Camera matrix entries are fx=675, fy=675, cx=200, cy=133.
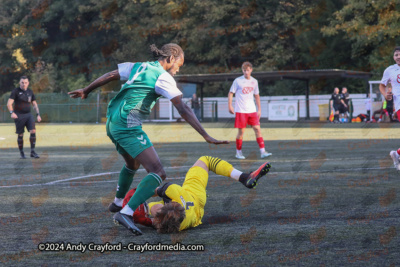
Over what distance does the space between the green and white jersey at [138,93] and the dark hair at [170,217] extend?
894 millimetres

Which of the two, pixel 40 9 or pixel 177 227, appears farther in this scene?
pixel 40 9

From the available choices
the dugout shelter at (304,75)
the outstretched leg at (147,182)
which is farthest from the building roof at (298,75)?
the outstretched leg at (147,182)

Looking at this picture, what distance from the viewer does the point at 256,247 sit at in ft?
17.9

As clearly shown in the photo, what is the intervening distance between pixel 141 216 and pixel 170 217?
1.55 ft

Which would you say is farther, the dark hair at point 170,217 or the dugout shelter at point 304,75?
Result: the dugout shelter at point 304,75

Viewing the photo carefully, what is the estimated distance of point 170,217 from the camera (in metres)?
5.99

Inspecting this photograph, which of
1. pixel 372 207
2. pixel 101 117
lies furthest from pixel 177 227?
pixel 101 117

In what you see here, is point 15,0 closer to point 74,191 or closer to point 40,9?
point 40,9

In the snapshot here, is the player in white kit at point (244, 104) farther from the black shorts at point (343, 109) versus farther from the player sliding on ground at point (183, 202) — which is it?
the black shorts at point (343, 109)

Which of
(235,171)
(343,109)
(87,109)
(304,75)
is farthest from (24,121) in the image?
(87,109)

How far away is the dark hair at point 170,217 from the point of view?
5988 mm

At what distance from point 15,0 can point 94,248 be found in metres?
69.6

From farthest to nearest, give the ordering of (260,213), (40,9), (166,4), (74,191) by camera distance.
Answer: (40,9)
(166,4)
(74,191)
(260,213)

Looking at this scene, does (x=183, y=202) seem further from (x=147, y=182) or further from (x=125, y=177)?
(x=125, y=177)
